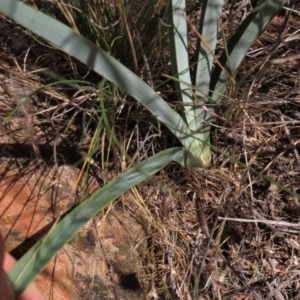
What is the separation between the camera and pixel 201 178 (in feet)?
4.24

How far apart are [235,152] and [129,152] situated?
0.91 ft

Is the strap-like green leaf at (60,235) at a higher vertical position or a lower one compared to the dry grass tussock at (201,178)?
lower

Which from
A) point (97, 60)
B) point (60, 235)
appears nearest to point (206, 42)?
point (97, 60)

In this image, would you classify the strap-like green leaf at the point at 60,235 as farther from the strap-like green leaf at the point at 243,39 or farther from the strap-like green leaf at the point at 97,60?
the strap-like green leaf at the point at 243,39

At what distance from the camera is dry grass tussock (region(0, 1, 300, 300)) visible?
1.24m

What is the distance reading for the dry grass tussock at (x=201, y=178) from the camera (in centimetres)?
124

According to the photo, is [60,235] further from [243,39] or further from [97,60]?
[243,39]

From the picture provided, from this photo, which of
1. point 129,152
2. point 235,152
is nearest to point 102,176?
point 129,152

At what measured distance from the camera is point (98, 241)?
1.24m

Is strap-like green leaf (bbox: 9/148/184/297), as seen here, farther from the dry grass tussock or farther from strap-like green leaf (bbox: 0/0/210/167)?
the dry grass tussock

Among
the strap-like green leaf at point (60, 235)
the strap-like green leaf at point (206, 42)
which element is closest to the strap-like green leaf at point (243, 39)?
the strap-like green leaf at point (206, 42)

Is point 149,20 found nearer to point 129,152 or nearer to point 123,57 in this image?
point 123,57

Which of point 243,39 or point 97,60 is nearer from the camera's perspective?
point 97,60

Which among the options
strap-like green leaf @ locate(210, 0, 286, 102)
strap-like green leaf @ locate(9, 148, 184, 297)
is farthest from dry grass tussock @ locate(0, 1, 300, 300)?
strap-like green leaf @ locate(9, 148, 184, 297)
